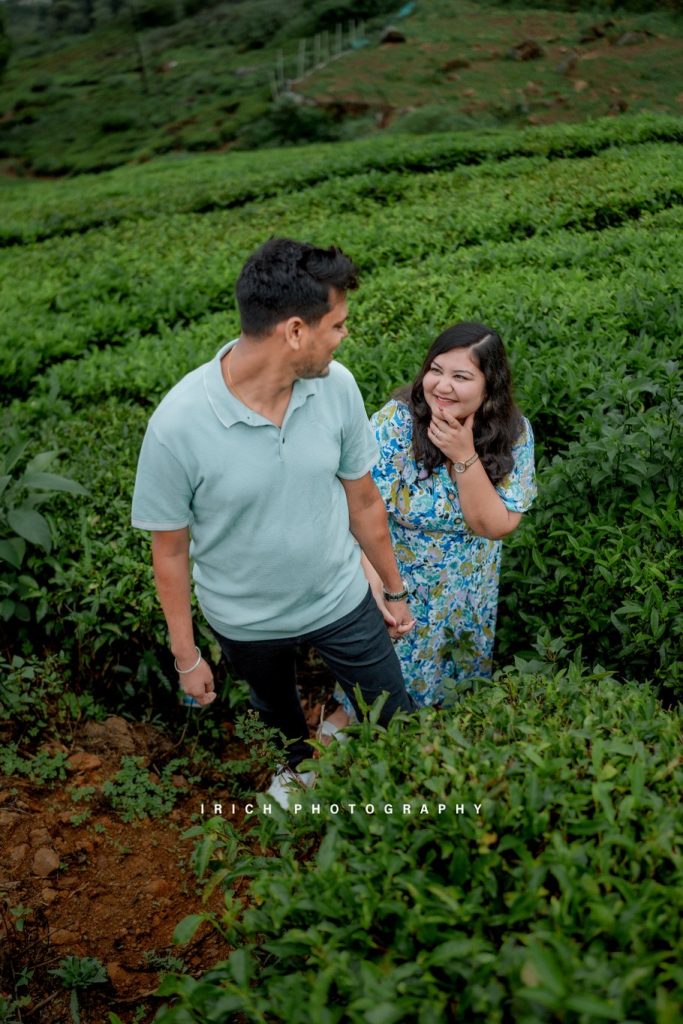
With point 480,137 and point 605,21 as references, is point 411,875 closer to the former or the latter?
point 480,137

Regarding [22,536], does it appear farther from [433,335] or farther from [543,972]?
[543,972]

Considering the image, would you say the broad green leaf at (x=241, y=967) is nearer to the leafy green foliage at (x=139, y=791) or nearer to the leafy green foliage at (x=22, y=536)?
the leafy green foliage at (x=139, y=791)

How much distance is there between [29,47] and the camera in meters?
42.6

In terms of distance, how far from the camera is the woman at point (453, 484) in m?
2.90

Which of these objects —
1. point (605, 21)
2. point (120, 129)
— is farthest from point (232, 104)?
point (605, 21)

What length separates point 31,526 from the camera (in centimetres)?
370

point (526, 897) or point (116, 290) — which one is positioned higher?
point (526, 897)

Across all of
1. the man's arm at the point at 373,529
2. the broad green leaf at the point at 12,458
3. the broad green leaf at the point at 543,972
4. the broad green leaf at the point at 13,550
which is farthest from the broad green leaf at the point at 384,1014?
the broad green leaf at the point at 12,458

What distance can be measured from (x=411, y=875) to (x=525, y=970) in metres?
0.32

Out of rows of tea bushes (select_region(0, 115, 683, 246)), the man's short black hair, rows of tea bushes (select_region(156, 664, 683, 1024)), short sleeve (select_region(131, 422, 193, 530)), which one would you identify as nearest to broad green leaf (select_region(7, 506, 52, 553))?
short sleeve (select_region(131, 422, 193, 530))

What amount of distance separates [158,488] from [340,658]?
0.92 metres

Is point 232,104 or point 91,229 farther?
point 232,104

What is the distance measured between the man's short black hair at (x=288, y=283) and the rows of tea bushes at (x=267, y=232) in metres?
4.47

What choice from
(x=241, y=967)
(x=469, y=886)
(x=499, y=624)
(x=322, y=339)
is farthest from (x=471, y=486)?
(x=241, y=967)
